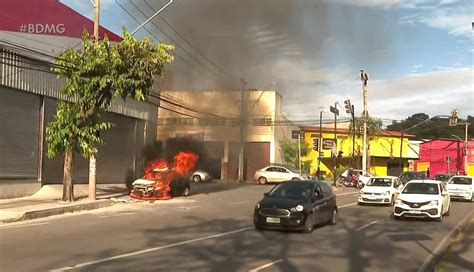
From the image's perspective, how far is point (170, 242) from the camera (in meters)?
11.5

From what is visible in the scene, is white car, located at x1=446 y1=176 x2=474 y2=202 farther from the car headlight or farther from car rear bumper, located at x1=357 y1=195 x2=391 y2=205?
the car headlight

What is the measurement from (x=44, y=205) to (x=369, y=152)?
160 feet

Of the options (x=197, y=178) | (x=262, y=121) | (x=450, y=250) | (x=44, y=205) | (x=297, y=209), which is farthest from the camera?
(x=197, y=178)

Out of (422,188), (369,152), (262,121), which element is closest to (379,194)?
(422,188)

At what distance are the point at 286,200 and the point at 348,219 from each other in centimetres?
472

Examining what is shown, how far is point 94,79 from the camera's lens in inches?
771

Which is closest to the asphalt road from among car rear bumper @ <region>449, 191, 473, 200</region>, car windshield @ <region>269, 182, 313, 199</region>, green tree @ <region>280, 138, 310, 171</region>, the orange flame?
car windshield @ <region>269, 182, 313, 199</region>

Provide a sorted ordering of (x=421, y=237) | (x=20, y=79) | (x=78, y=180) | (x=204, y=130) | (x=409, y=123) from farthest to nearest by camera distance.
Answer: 1. (x=409, y=123)
2. (x=204, y=130)
3. (x=78, y=180)
4. (x=20, y=79)
5. (x=421, y=237)

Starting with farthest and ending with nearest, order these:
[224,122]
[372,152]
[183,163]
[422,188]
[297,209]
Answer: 1. [372,152]
2. [224,122]
3. [183,163]
4. [422,188]
5. [297,209]

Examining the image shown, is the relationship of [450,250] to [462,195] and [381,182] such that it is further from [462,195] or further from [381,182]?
[462,195]

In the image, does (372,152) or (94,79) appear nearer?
(94,79)

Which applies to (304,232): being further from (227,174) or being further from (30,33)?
(227,174)

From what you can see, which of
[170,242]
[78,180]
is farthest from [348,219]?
[78,180]

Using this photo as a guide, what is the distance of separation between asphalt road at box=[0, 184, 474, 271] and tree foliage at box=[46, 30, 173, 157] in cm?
341
